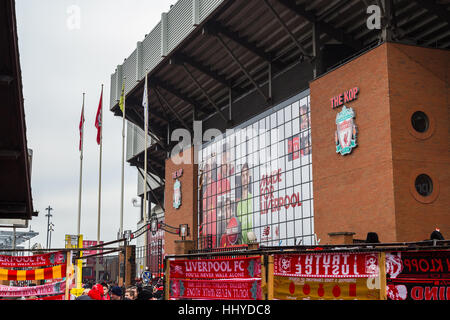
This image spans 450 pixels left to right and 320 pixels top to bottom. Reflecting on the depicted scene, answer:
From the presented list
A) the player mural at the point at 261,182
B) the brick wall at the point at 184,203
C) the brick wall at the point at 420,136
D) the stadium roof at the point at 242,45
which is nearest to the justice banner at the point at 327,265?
the brick wall at the point at 420,136

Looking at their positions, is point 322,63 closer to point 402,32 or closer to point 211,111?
point 402,32

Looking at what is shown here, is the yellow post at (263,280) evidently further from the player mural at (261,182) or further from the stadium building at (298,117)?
the player mural at (261,182)

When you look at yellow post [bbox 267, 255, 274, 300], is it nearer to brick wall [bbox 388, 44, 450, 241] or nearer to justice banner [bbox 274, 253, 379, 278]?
justice banner [bbox 274, 253, 379, 278]

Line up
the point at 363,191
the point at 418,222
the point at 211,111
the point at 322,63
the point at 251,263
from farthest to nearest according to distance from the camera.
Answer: the point at 211,111
the point at 322,63
the point at 363,191
the point at 418,222
the point at 251,263

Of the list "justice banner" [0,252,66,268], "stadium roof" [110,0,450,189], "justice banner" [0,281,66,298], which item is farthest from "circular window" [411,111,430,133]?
"justice banner" [0,281,66,298]

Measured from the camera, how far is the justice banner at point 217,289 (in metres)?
8.19

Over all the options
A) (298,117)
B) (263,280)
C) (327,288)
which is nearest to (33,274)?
(263,280)

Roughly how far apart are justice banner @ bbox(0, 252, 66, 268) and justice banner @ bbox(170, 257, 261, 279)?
134 inches

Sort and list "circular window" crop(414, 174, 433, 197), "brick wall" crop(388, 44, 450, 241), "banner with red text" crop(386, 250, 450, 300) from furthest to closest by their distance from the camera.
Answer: "circular window" crop(414, 174, 433, 197) < "brick wall" crop(388, 44, 450, 241) < "banner with red text" crop(386, 250, 450, 300)

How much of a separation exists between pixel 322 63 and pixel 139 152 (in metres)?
32.0

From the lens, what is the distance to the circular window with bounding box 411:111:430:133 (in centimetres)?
2592
